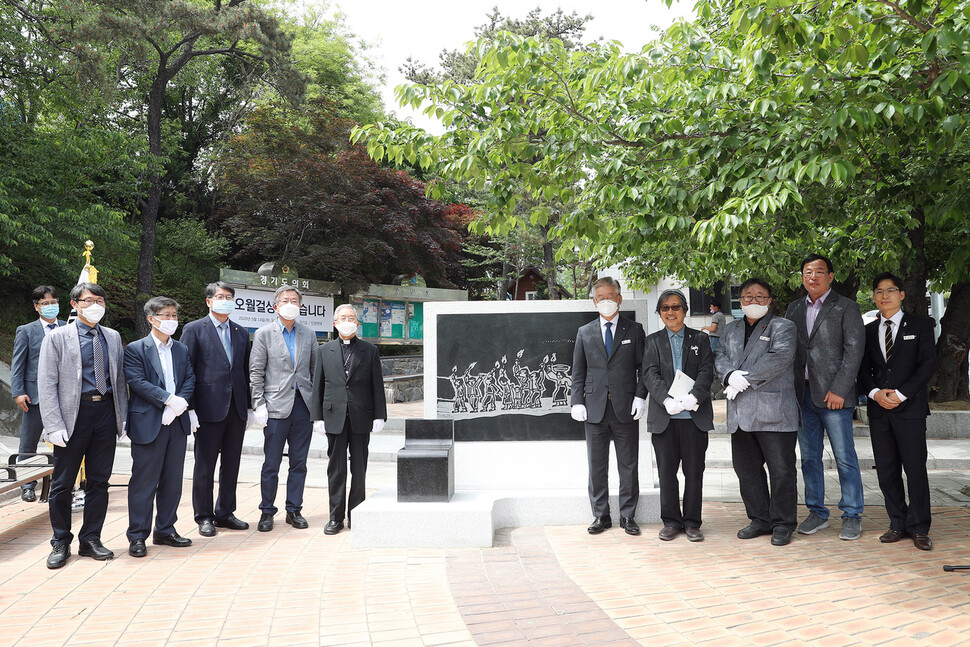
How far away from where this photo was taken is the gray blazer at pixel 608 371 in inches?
235

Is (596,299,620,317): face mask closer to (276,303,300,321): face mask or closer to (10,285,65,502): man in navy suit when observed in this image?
(276,303,300,321): face mask

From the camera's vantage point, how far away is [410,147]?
6.12 meters

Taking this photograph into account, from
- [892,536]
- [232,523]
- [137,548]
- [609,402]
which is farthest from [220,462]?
[892,536]

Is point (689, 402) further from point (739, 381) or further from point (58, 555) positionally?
point (58, 555)

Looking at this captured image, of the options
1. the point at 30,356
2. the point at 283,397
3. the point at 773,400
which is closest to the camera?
the point at 773,400

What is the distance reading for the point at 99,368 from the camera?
5.46 m

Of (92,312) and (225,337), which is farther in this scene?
(225,337)

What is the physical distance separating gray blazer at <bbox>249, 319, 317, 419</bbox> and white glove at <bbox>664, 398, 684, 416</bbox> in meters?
3.27

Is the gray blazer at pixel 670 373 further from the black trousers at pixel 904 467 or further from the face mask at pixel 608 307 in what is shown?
the black trousers at pixel 904 467

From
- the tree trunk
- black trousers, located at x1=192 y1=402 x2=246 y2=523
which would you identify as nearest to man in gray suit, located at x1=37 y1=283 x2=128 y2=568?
black trousers, located at x1=192 y1=402 x2=246 y2=523

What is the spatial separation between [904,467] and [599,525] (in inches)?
96.5

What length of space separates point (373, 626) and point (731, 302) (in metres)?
20.8

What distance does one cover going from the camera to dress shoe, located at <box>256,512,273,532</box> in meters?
6.30

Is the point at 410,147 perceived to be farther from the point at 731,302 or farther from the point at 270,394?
the point at 731,302
